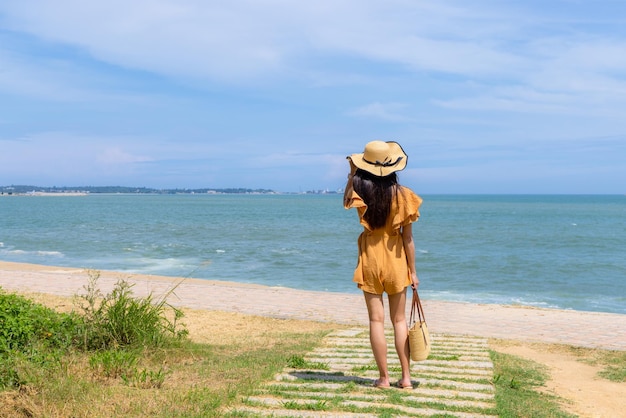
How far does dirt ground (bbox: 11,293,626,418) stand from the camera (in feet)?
19.2

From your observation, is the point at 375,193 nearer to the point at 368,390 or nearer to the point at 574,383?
the point at 368,390

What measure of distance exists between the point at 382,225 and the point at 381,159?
53 centimetres

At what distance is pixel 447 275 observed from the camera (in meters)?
22.6

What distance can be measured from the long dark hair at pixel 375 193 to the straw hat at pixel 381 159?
7 cm

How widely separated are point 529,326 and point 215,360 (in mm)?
5452

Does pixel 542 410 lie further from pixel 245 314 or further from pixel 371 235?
pixel 245 314

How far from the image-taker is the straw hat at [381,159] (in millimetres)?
5375

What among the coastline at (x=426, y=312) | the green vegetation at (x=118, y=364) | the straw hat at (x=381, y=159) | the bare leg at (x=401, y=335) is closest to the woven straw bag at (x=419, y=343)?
the bare leg at (x=401, y=335)

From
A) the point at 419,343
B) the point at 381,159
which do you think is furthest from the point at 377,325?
the point at 381,159

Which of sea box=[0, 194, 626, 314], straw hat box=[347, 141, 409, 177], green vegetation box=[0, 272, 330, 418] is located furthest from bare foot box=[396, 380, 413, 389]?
sea box=[0, 194, 626, 314]

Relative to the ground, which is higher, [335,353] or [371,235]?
[371,235]

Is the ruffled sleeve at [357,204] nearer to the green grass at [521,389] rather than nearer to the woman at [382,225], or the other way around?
the woman at [382,225]

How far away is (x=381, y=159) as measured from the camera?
17.7 feet

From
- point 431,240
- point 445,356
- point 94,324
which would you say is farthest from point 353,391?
point 431,240
